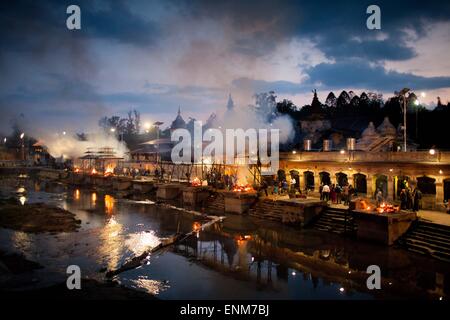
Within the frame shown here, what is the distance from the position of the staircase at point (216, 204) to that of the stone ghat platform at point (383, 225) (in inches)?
580

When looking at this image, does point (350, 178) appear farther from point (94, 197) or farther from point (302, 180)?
point (94, 197)

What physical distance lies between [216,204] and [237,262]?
1688cm

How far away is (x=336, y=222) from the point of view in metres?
23.6

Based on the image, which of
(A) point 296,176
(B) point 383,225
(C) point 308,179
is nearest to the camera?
(B) point 383,225

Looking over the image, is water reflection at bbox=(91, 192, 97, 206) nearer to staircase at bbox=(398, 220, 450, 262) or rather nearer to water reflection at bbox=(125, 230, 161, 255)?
water reflection at bbox=(125, 230, 161, 255)

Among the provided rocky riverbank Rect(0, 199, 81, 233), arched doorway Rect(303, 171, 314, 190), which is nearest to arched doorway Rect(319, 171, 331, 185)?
arched doorway Rect(303, 171, 314, 190)

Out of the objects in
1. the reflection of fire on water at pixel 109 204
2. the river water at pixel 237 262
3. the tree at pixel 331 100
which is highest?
the tree at pixel 331 100

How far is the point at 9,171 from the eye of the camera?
84312 millimetres

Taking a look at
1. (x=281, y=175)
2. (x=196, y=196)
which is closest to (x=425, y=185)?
(x=281, y=175)

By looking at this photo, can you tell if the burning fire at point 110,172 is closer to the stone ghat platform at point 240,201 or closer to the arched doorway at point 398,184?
the stone ghat platform at point 240,201

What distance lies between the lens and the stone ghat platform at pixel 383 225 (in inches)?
758

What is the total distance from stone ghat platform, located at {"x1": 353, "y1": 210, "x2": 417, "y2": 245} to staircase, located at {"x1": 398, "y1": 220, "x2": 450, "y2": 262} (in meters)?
0.42

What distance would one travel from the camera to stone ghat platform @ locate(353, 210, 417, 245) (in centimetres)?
1925

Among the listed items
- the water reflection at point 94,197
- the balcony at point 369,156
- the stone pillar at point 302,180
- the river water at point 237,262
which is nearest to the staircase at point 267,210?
the river water at point 237,262
